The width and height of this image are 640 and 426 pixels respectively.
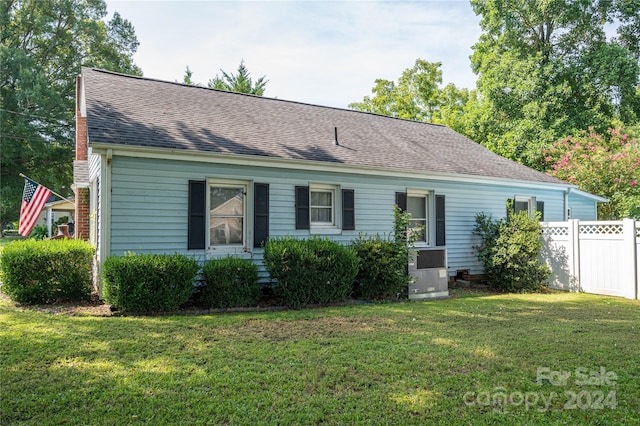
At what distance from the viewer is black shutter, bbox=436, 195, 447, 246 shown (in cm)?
1039

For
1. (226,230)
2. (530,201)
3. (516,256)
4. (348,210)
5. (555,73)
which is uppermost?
(555,73)

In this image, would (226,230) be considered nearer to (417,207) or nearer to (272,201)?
(272,201)

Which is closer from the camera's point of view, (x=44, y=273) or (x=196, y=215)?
(x=44, y=273)

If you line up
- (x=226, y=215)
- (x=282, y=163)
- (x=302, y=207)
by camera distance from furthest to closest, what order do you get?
(x=302, y=207) → (x=282, y=163) → (x=226, y=215)

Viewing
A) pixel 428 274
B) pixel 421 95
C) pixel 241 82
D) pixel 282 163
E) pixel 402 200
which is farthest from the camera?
pixel 241 82

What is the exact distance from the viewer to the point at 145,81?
10.7 m

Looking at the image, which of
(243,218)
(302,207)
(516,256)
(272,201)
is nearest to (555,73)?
(516,256)

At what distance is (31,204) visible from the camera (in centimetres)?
996

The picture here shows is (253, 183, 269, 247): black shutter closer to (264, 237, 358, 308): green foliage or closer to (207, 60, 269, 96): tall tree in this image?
(264, 237, 358, 308): green foliage

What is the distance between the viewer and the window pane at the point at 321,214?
29.8ft

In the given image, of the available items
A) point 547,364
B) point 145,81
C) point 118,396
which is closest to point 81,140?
point 145,81

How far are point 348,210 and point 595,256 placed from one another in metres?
5.88

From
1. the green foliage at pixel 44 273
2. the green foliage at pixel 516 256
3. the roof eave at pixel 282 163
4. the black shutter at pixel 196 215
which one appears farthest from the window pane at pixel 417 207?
the green foliage at pixel 44 273

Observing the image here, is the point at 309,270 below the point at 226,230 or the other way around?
below
